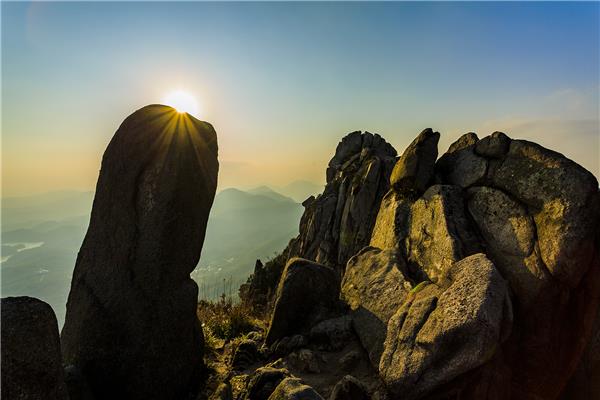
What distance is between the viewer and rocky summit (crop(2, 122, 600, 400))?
8.66 metres

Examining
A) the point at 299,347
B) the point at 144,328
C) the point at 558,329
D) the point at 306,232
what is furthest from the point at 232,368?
the point at 306,232

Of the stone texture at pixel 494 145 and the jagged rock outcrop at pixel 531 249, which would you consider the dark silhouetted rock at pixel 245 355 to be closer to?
the jagged rock outcrop at pixel 531 249

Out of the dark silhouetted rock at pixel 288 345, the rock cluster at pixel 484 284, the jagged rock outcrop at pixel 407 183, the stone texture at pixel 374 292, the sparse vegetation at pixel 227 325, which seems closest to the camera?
the rock cluster at pixel 484 284

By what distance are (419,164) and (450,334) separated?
8.41 m

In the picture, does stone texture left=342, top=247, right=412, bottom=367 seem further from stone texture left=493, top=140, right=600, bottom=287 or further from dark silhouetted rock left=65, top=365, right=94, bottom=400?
dark silhouetted rock left=65, top=365, right=94, bottom=400

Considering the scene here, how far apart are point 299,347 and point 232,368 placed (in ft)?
7.53

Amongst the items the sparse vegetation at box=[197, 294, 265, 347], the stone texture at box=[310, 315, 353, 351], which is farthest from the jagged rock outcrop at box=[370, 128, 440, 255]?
the sparse vegetation at box=[197, 294, 265, 347]

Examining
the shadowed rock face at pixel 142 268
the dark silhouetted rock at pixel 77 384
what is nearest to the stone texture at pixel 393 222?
the shadowed rock face at pixel 142 268

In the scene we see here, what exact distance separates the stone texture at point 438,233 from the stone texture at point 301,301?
3.25m

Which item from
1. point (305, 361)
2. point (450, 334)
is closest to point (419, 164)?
point (450, 334)

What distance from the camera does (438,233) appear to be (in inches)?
493

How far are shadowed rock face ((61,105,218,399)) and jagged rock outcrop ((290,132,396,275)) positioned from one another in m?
16.3

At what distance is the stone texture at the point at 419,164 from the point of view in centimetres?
1507

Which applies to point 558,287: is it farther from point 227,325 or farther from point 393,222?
point 227,325
